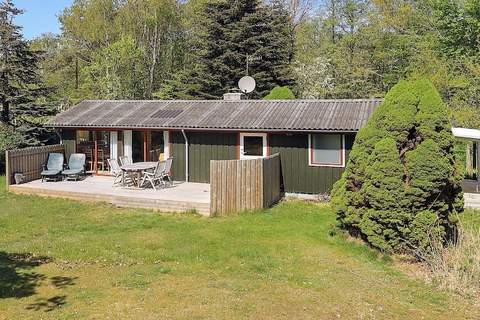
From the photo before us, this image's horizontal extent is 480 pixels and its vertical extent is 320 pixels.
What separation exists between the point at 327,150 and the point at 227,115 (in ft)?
13.3

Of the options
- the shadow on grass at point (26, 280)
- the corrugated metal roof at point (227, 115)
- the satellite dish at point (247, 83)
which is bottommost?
the shadow on grass at point (26, 280)

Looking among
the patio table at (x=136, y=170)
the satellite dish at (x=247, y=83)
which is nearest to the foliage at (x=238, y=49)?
the satellite dish at (x=247, y=83)

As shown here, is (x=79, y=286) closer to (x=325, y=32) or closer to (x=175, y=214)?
(x=175, y=214)

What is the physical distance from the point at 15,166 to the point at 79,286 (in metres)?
10.6

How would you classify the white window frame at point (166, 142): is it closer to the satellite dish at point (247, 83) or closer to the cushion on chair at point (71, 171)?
the cushion on chair at point (71, 171)

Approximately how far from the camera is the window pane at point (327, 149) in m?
13.9

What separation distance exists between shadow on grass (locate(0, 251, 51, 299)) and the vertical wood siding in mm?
8289

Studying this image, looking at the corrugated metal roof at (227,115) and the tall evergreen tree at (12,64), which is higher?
the tall evergreen tree at (12,64)

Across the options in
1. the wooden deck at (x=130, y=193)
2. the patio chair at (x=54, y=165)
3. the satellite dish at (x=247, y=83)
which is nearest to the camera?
the wooden deck at (x=130, y=193)

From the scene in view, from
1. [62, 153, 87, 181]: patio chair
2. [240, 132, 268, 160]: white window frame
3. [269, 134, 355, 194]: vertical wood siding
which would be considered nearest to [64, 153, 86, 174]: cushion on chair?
[62, 153, 87, 181]: patio chair

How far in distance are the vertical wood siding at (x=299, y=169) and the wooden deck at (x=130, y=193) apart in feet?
8.97

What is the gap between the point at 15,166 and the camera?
1571 cm

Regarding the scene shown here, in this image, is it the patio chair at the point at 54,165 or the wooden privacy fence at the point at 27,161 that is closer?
the wooden privacy fence at the point at 27,161

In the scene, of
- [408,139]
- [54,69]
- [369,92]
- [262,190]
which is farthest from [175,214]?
[54,69]
